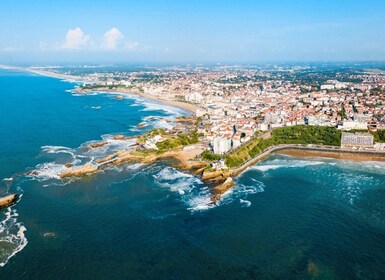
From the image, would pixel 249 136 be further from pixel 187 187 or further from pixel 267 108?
pixel 267 108

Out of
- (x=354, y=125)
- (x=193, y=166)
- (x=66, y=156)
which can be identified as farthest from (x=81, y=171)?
(x=354, y=125)

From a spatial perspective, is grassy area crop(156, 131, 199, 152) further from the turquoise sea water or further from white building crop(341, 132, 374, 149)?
white building crop(341, 132, 374, 149)

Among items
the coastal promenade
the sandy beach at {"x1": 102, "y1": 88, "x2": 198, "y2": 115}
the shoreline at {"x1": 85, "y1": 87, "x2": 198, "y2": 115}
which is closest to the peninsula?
the coastal promenade

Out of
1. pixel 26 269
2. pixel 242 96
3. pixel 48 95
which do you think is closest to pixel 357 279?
pixel 26 269

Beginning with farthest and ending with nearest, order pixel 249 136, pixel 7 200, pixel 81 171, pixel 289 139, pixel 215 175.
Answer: pixel 249 136
pixel 289 139
pixel 81 171
pixel 215 175
pixel 7 200

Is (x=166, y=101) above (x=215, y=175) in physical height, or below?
above
